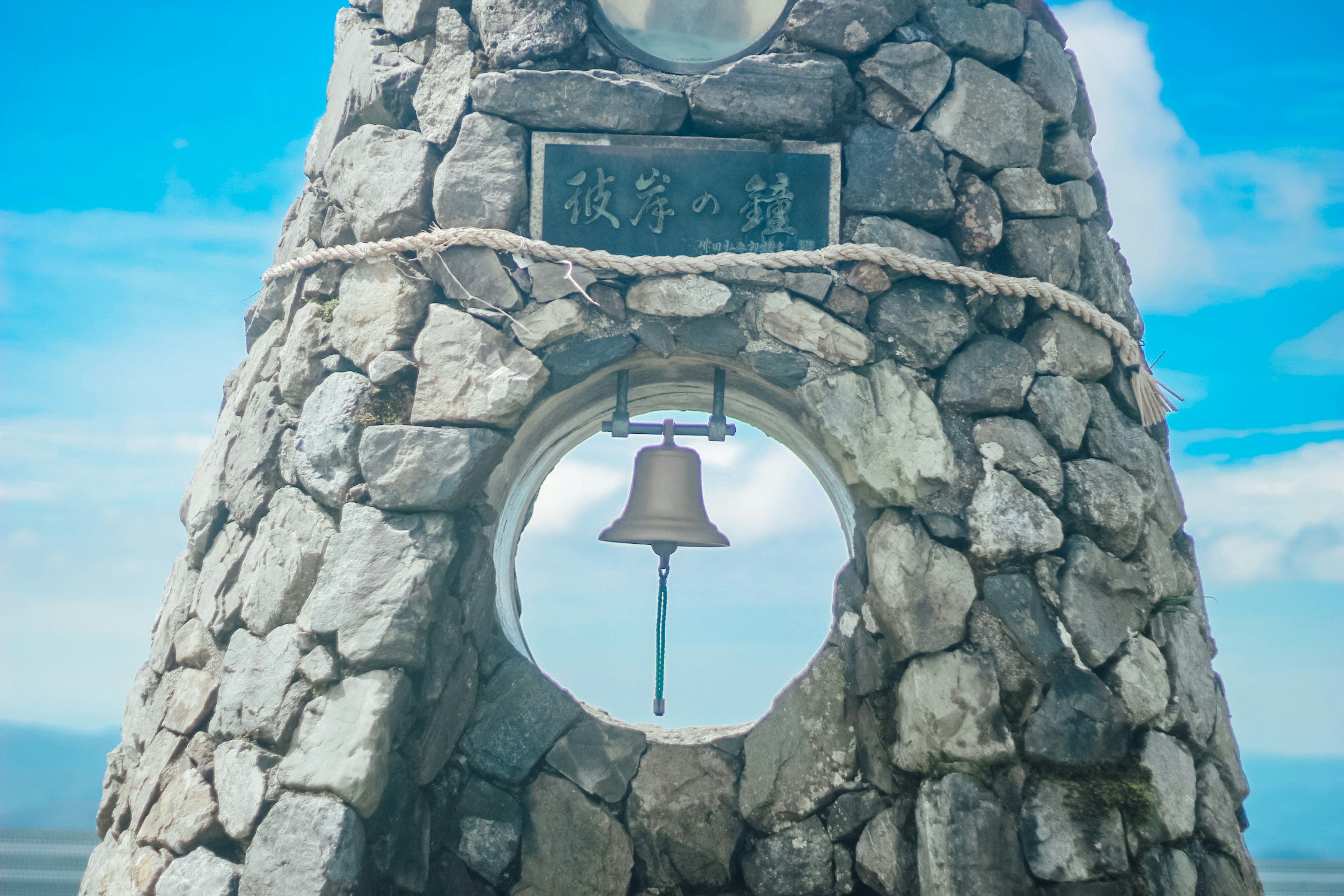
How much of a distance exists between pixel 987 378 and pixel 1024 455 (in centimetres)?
26

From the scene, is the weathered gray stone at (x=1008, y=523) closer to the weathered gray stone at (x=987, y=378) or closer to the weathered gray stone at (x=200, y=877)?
the weathered gray stone at (x=987, y=378)

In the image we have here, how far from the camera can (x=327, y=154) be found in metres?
3.48

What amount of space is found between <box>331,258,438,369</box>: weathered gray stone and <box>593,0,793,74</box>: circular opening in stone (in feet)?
3.45

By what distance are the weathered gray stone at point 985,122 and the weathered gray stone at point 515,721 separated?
89.3 inches

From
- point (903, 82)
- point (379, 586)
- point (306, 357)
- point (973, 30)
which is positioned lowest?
point (379, 586)

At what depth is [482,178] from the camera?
10.1 feet

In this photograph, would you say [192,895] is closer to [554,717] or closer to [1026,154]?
[554,717]

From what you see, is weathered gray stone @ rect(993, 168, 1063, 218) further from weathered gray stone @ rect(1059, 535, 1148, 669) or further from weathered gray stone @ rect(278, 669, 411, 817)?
weathered gray stone @ rect(278, 669, 411, 817)

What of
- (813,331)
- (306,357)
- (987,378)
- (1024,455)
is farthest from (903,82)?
(306,357)

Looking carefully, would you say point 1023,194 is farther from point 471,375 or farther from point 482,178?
point 471,375

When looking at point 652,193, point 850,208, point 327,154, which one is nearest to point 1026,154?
point 850,208

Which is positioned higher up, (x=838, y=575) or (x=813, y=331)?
(x=813, y=331)

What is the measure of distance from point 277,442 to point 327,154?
41.7 inches

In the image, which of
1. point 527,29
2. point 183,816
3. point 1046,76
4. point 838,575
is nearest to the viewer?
point 183,816
